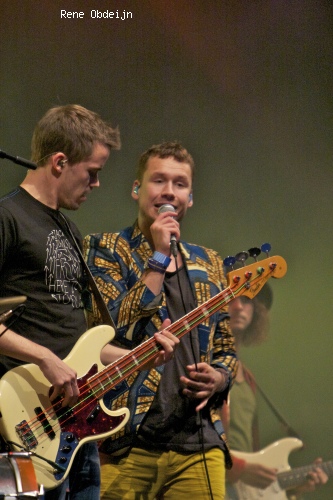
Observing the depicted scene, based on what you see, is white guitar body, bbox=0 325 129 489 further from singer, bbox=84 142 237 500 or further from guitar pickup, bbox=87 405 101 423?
singer, bbox=84 142 237 500

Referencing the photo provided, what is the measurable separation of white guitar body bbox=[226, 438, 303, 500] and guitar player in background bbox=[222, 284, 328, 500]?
1 cm

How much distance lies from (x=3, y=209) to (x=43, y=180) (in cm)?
23

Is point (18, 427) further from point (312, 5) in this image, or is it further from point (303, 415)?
point (312, 5)

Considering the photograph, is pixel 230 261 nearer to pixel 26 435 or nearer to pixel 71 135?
pixel 71 135

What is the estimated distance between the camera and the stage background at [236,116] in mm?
3938

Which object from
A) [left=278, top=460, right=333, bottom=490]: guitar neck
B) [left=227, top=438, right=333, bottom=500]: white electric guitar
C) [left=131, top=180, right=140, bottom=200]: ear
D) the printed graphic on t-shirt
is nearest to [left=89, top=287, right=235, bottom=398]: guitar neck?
the printed graphic on t-shirt

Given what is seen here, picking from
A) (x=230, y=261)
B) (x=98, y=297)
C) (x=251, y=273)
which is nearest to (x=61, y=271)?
(x=98, y=297)

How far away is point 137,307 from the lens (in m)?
2.65

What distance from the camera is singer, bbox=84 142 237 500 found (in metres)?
2.65

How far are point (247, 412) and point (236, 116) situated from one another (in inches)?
64.7

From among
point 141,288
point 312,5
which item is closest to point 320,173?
point 312,5

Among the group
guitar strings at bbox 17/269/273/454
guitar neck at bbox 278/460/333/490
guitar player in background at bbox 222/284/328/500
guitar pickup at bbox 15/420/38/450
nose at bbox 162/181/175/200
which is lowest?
guitar neck at bbox 278/460/333/490

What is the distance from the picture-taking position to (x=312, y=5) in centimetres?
438

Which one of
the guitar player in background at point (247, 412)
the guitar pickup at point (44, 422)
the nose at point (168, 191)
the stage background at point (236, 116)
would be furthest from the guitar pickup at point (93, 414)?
the guitar player in background at point (247, 412)
